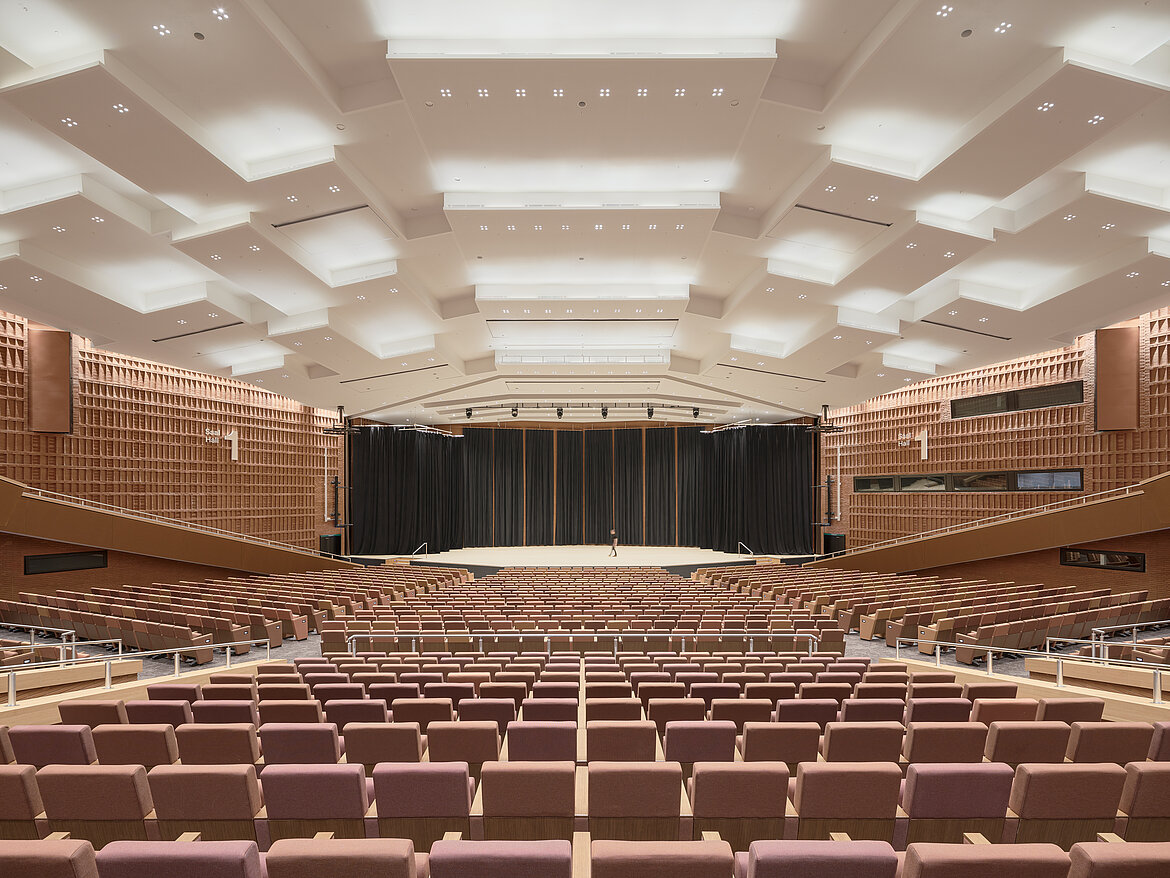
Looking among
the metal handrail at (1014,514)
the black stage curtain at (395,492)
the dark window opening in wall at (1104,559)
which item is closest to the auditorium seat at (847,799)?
the metal handrail at (1014,514)

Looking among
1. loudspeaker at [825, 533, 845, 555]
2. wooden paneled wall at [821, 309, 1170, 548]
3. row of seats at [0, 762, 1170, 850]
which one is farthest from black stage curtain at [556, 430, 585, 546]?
row of seats at [0, 762, 1170, 850]

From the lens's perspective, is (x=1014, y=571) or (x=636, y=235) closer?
(x=636, y=235)

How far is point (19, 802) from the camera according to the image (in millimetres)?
2764

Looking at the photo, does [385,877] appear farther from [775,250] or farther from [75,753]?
[775,250]

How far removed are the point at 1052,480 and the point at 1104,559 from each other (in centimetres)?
296

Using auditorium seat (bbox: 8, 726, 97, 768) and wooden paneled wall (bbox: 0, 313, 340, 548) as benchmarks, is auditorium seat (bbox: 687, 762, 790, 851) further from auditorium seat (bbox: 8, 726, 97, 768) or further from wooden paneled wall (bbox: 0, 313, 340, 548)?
wooden paneled wall (bbox: 0, 313, 340, 548)

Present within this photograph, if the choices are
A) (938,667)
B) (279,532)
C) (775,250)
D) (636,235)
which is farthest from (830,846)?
(279,532)

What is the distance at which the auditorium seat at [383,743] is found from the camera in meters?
3.52

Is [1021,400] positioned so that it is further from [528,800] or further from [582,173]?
[528,800]

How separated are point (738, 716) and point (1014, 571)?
1844cm

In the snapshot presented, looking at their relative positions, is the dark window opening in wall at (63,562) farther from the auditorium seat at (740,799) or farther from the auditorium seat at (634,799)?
the auditorium seat at (740,799)

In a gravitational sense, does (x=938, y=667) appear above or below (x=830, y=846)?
below

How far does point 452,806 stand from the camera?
2822 millimetres

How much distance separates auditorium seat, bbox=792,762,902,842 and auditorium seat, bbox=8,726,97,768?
3.66m
